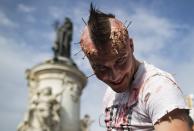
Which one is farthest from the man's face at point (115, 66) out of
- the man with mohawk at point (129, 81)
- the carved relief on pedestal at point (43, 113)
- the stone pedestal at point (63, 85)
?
the stone pedestal at point (63, 85)

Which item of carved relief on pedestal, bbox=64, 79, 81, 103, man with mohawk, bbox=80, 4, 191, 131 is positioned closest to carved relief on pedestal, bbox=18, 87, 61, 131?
carved relief on pedestal, bbox=64, 79, 81, 103

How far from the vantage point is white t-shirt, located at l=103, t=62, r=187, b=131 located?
2.04 meters

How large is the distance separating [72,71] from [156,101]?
17.7m

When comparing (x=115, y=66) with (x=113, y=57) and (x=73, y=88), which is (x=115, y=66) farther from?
(x=73, y=88)

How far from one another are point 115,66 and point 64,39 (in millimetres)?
20386

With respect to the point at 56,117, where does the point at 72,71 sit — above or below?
above

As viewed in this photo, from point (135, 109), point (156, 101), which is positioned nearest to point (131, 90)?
point (135, 109)

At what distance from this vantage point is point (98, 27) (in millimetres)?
2174

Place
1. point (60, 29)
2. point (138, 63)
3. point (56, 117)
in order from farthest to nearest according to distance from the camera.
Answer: point (60, 29) < point (56, 117) < point (138, 63)

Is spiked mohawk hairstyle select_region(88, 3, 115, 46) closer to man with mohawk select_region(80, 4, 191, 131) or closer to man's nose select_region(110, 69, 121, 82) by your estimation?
man with mohawk select_region(80, 4, 191, 131)

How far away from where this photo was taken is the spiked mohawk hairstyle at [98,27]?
7.15 ft

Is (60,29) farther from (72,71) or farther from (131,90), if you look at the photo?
(131,90)

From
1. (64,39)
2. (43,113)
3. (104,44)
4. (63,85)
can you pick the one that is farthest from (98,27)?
(64,39)

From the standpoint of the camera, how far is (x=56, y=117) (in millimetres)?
17969
